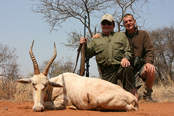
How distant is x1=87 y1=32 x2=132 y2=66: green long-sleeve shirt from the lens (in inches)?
216

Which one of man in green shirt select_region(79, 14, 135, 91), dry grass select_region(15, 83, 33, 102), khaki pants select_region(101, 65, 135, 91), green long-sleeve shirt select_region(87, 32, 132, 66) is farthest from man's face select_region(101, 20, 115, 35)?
dry grass select_region(15, 83, 33, 102)

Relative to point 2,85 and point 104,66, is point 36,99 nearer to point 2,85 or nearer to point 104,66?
point 104,66

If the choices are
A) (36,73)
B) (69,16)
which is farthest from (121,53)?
(69,16)

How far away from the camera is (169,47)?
1980 cm

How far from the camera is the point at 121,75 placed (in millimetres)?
5457

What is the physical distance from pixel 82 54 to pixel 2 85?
3163mm

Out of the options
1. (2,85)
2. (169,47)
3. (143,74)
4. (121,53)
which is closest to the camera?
(121,53)

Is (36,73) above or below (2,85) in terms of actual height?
above

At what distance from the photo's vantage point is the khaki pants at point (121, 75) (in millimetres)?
5305

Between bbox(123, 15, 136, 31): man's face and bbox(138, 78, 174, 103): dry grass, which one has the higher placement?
bbox(123, 15, 136, 31): man's face

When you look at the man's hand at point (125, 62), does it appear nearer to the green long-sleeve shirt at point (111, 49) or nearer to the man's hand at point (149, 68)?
the green long-sleeve shirt at point (111, 49)

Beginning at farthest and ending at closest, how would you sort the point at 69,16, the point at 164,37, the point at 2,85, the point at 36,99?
1. the point at 164,37
2. the point at 69,16
3. the point at 2,85
4. the point at 36,99

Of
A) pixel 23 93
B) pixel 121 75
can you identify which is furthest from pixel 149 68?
pixel 23 93

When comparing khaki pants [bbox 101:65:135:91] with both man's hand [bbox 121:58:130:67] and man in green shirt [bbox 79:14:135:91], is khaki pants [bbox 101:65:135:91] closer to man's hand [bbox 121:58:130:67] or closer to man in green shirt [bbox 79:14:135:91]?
man in green shirt [bbox 79:14:135:91]
